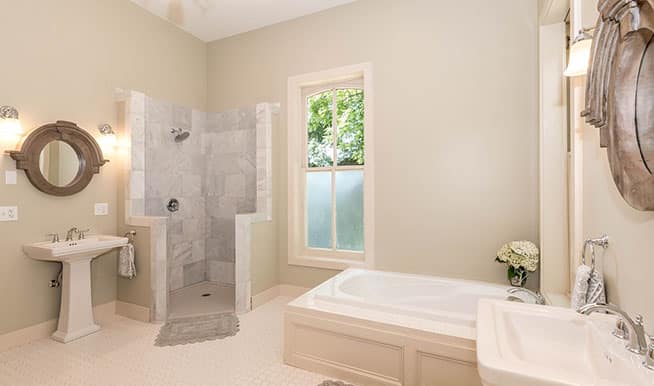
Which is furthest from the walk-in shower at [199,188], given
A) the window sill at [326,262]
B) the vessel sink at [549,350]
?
the vessel sink at [549,350]

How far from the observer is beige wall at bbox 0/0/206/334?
2.49m

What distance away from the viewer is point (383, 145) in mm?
3174

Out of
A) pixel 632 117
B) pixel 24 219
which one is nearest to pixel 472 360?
pixel 632 117

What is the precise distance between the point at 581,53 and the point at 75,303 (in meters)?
3.72

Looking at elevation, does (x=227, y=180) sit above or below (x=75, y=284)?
above

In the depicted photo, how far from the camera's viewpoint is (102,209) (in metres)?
3.08

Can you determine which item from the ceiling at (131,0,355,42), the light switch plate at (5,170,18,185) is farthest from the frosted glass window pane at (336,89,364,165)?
the light switch plate at (5,170,18,185)

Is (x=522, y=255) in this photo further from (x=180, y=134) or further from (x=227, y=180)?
(x=180, y=134)

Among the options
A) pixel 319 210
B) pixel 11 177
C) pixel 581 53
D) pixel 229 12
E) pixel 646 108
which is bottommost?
A: pixel 319 210

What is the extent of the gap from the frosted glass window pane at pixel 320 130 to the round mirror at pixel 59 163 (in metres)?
2.22

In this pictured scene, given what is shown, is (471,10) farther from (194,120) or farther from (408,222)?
(194,120)

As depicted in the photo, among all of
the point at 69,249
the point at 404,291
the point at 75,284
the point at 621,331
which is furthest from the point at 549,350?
the point at 75,284

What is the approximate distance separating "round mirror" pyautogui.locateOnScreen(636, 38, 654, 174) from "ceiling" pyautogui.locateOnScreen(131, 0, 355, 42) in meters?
2.90

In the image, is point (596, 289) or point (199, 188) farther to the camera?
point (199, 188)
